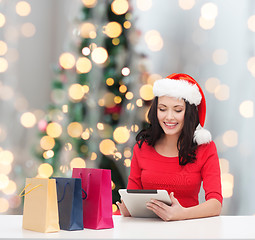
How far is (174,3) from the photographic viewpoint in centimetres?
314

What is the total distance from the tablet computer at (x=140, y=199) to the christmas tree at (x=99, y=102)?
1.12 meters

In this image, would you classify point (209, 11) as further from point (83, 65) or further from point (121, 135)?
point (121, 135)

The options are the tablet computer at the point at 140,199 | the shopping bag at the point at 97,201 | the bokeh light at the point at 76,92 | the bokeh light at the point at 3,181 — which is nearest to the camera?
the shopping bag at the point at 97,201

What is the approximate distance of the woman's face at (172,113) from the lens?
2018 millimetres

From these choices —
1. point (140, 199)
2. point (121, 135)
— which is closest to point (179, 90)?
point (140, 199)

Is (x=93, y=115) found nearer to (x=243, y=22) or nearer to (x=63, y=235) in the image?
(x=243, y=22)

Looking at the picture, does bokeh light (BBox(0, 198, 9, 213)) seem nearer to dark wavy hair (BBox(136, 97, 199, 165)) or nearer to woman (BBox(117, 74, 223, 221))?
woman (BBox(117, 74, 223, 221))

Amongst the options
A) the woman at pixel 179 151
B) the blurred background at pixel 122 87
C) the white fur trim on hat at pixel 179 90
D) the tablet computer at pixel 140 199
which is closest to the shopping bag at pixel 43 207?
the tablet computer at pixel 140 199

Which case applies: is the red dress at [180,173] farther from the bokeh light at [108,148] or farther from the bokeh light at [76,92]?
the bokeh light at [76,92]

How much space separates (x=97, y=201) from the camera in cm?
137

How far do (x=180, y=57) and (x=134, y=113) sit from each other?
58 centimetres

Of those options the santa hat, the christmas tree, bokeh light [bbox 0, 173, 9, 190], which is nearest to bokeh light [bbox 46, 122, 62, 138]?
the christmas tree

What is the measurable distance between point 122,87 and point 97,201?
5.01 ft

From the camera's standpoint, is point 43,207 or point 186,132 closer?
point 43,207
